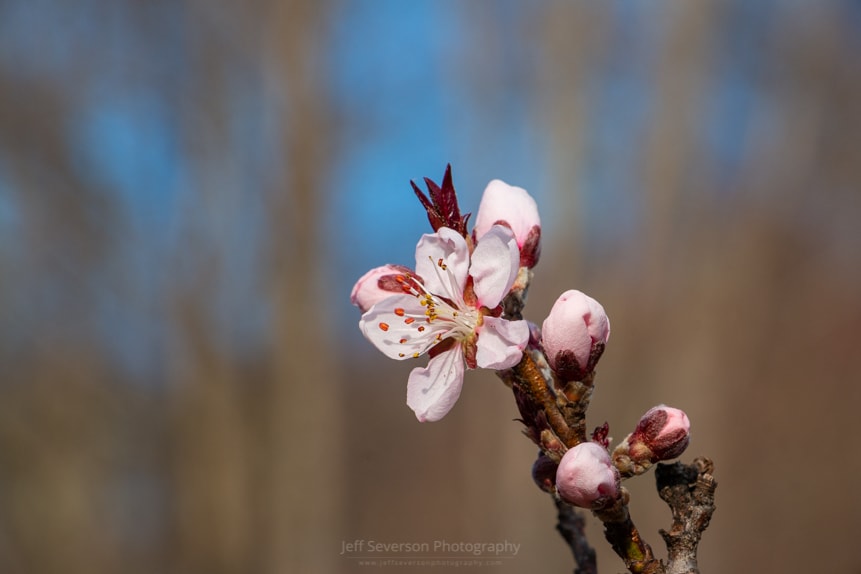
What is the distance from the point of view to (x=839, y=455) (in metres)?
4.64

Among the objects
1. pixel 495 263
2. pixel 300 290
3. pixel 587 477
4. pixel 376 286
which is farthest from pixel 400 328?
pixel 300 290

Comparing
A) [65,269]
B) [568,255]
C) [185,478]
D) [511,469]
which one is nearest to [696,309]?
[568,255]

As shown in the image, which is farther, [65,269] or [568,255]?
[568,255]

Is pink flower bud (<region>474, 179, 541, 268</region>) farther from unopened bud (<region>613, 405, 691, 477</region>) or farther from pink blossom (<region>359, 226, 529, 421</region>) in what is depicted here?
unopened bud (<region>613, 405, 691, 477</region>)

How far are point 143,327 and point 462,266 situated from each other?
15.0ft

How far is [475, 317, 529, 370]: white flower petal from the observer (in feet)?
2.03

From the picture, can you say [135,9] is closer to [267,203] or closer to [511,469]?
[267,203]

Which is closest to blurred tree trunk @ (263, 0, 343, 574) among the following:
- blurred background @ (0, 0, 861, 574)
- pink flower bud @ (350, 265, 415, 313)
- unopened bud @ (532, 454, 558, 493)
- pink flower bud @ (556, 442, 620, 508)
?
blurred background @ (0, 0, 861, 574)

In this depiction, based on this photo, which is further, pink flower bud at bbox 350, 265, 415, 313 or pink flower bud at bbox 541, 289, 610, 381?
pink flower bud at bbox 350, 265, 415, 313

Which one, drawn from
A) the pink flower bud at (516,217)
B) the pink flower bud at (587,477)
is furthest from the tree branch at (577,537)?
the pink flower bud at (516,217)

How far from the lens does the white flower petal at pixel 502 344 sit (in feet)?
2.03

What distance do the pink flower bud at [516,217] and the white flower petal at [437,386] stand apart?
0.46ft

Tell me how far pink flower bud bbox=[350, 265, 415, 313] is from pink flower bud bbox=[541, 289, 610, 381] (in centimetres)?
20

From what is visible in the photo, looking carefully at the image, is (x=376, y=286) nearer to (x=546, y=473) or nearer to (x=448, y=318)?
(x=448, y=318)
